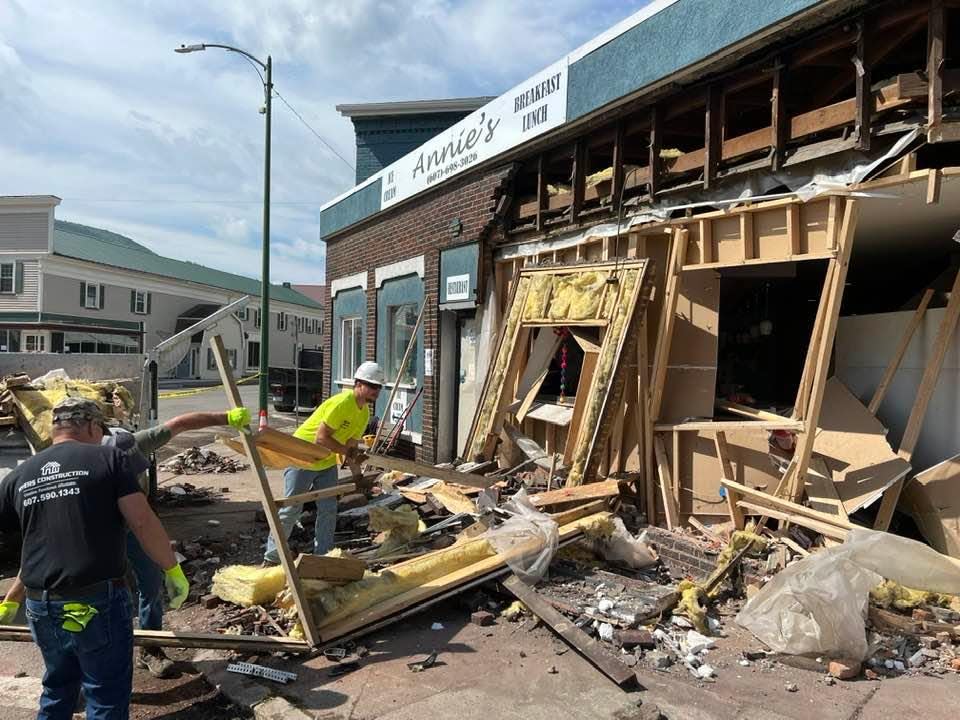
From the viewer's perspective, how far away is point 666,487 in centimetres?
627

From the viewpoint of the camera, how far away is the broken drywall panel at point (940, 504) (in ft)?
16.3

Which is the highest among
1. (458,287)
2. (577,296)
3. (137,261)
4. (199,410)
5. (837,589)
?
(137,261)

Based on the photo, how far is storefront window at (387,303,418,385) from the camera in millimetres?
11227

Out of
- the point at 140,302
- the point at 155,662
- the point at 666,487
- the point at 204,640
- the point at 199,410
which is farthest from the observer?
the point at 140,302

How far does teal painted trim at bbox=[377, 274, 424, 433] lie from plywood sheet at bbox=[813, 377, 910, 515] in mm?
6178

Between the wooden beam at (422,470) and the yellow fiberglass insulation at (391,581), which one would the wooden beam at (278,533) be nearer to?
the yellow fiberglass insulation at (391,581)

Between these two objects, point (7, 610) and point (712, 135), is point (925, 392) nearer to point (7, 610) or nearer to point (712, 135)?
point (712, 135)

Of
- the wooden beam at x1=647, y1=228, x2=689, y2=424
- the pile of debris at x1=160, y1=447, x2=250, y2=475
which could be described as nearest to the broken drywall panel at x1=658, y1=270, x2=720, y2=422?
the wooden beam at x1=647, y1=228, x2=689, y2=424

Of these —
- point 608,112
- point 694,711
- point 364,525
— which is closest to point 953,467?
point 694,711

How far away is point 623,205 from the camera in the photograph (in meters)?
7.07

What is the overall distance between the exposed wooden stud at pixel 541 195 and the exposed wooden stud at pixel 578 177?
54cm

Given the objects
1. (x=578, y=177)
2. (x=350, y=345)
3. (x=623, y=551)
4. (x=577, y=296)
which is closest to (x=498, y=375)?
(x=577, y=296)

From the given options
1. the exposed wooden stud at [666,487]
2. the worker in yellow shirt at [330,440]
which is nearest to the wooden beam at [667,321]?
the exposed wooden stud at [666,487]

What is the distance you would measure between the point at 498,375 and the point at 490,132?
3.45 metres
